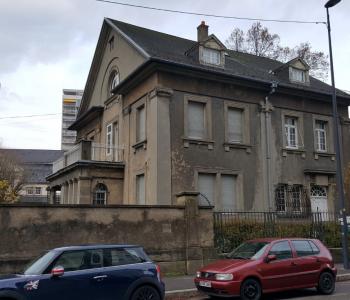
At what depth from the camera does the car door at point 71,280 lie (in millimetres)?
8906

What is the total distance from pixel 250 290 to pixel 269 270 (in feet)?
2.54

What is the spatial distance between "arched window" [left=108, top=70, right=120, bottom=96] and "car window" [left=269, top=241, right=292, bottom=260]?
17005mm

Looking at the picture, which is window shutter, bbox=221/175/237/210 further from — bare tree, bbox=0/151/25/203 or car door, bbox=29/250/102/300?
bare tree, bbox=0/151/25/203

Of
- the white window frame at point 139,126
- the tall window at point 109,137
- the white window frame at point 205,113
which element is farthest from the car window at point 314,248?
the tall window at point 109,137

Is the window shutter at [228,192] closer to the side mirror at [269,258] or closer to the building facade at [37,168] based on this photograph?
the side mirror at [269,258]

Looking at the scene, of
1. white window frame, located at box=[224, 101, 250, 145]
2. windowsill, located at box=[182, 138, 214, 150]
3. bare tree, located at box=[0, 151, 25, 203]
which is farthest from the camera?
bare tree, located at box=[0, 151, 25, 203]

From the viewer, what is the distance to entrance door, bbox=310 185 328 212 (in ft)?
87.8

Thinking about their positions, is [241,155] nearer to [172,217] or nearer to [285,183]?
[285,183]

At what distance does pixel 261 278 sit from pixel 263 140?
14084 mm

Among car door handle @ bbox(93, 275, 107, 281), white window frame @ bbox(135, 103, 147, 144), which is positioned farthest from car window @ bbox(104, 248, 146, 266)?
white window frame @ bbox(135, 103, 147, 144)

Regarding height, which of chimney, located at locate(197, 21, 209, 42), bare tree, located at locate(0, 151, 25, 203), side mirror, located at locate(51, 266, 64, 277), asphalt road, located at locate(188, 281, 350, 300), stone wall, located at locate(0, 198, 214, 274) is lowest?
asphalt road, located at locate(188, 281, 350, 300)

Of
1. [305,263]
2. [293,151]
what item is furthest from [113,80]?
[305,263]

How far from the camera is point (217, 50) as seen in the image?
25.1 metres

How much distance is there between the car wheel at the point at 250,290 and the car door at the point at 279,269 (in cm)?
22
